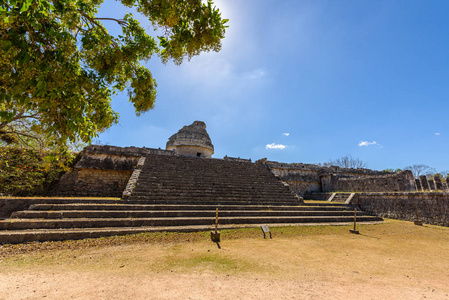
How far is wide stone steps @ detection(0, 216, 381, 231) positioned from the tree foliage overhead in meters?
3.79

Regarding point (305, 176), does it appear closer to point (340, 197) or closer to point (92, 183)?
point (340, 197)

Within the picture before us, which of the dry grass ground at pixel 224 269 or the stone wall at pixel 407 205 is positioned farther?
the stone wall at pixel 407 205

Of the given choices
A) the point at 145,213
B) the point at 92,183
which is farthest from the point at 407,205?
the point at 92,183

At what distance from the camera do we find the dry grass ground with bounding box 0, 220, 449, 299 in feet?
9.62

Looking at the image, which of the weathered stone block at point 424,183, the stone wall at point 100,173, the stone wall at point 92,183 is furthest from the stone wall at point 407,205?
the stone wall at point 92,183

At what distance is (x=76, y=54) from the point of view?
3883mm

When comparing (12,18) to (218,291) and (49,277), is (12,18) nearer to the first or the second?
(49,277)

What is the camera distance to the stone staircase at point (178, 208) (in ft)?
19.4

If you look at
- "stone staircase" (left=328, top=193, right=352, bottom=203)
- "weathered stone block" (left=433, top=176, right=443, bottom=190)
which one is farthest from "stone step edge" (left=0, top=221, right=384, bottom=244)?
"weathered stone block" (left=433, top=176, right=443, bottom=190)

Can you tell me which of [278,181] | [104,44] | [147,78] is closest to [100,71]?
[104,44]

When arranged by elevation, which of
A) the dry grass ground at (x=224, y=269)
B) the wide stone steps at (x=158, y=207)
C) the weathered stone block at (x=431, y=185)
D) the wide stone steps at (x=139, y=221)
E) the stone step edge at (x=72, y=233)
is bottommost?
the dry grass ground at (x=224, y=269)

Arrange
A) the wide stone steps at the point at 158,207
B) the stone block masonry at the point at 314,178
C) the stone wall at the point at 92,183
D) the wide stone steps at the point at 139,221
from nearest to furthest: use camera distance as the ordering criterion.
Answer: the wide stone steps at the point at 139,221 < the wide stone steps at the point at 158,207 < the stone wall at the point at 92,183 < the stone block masonry at the point at 314,178

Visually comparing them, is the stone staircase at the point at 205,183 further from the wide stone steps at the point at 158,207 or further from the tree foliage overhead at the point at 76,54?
the tree foliage overhead at the point at 76,54

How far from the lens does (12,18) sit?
7.61 ft
